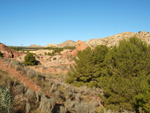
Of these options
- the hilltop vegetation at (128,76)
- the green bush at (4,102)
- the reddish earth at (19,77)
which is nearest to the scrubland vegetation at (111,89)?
the hilltop vegetation at (128,76)

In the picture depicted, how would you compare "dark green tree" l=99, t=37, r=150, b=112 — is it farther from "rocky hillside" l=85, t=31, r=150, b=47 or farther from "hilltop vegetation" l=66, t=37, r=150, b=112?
"rocky hillside" l=85, t=31, r=150, b=47

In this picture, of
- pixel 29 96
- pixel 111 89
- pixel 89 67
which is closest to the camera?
pixel 29 96

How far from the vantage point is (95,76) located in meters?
16.6

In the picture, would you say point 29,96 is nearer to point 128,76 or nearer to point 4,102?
point 4,102

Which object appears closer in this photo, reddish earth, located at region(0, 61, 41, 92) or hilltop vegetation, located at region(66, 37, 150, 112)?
reddish earth, located at region(0, 61, 41, 92)

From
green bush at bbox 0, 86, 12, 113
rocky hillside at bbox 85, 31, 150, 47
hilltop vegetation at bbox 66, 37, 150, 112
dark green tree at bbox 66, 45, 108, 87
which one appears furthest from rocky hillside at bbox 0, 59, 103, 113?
rocky hillside at bbox 85, 31, 150, 47

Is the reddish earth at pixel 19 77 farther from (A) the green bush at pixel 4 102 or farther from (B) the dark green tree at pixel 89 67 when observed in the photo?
(B) the dark green tree at pixel 89 67

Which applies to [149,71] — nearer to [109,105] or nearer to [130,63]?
[130,63]

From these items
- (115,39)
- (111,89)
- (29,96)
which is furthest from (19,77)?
(115,39)

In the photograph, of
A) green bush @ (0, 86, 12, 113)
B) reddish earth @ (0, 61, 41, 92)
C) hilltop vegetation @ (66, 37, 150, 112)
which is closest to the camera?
green bush @ (0, 86, 12, 113)

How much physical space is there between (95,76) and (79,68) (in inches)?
104

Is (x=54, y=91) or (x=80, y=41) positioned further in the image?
(x=80, y=41)

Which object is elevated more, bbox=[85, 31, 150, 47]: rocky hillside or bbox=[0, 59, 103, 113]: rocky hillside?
bbox=[85, 31, 150, 47]: rocky hillside

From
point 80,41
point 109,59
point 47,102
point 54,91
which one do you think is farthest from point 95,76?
point 80,41
